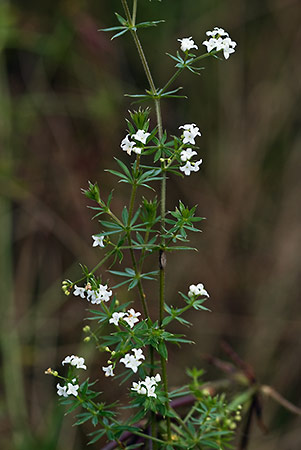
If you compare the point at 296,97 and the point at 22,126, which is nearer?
the point at 22,126

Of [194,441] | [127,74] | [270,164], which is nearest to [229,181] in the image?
[270,164]

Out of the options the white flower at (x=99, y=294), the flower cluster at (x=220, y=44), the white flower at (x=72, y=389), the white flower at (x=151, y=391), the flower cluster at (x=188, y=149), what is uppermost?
the flower cluster at (x=220, y=44)

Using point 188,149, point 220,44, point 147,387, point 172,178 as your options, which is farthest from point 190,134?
point 172,178

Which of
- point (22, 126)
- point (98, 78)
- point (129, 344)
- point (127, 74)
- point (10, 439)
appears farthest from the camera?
point (127, 74)

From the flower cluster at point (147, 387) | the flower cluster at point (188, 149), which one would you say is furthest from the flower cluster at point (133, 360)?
the flower cluster at point (188, 149)

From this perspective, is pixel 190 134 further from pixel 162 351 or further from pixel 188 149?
pixel 162 351

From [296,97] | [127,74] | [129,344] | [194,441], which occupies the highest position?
[127,74]

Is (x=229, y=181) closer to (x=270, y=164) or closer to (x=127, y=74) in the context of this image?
(x=270, y=164)

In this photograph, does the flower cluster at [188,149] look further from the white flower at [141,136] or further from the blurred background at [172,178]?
the blurred background at [172,178]

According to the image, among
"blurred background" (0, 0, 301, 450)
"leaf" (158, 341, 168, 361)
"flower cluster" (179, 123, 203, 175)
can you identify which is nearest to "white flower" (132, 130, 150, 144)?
"flower cluster" (179, 123, 203, 175)
